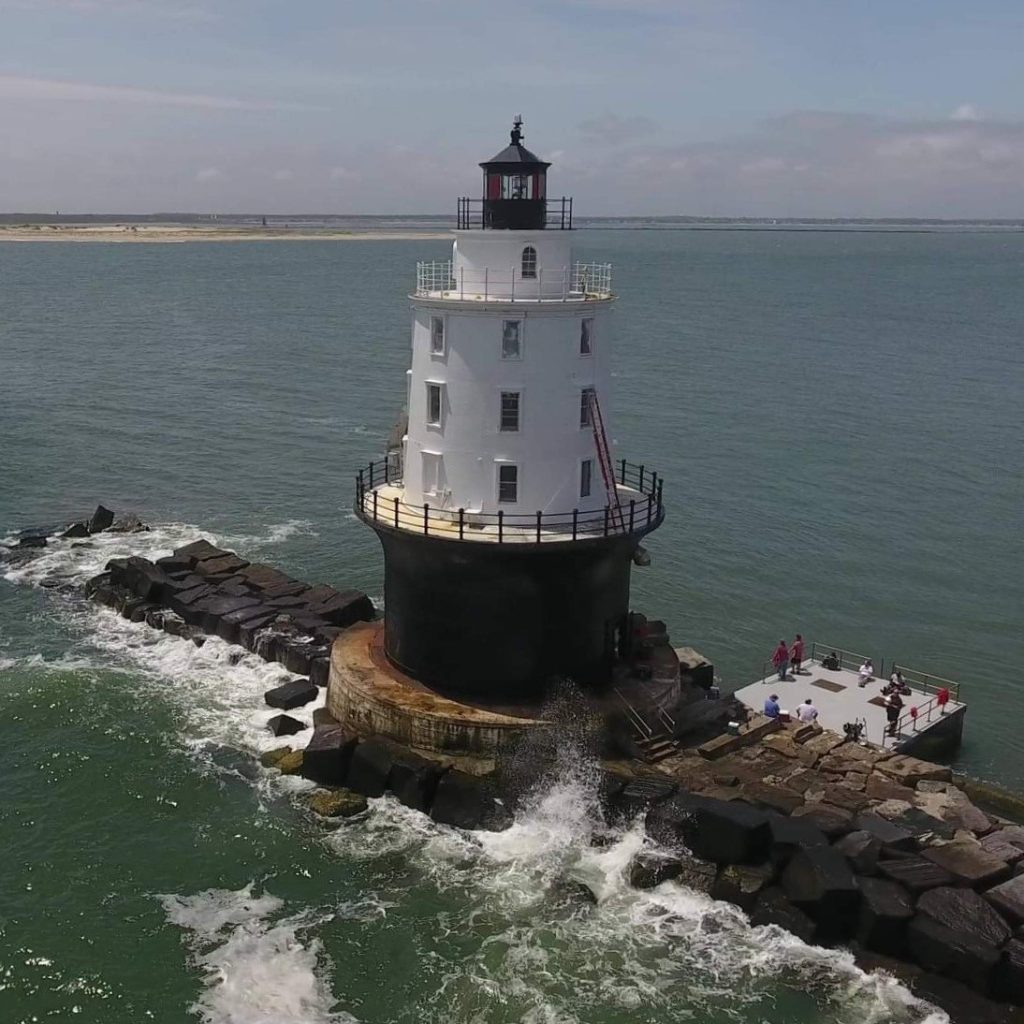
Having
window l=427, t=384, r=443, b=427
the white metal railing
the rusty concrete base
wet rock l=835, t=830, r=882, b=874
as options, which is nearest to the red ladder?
the white metal railing

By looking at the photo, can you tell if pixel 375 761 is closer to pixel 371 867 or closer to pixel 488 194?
pixel 371 867

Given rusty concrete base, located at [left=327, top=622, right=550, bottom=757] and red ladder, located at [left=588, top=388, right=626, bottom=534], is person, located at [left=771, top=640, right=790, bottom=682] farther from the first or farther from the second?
rusty concrete base, located at [left=327, top=622, right=550, bottom=757]

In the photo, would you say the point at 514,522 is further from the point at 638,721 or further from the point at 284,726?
the point at 284,726

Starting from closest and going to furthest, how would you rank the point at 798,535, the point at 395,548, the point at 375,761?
the point at 375,761
the point at 395,548
the point at 798,535

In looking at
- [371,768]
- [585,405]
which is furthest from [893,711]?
[371,768]

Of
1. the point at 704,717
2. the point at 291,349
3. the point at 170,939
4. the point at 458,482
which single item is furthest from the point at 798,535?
the point at 291,349

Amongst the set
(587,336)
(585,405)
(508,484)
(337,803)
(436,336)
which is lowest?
(337,803)
